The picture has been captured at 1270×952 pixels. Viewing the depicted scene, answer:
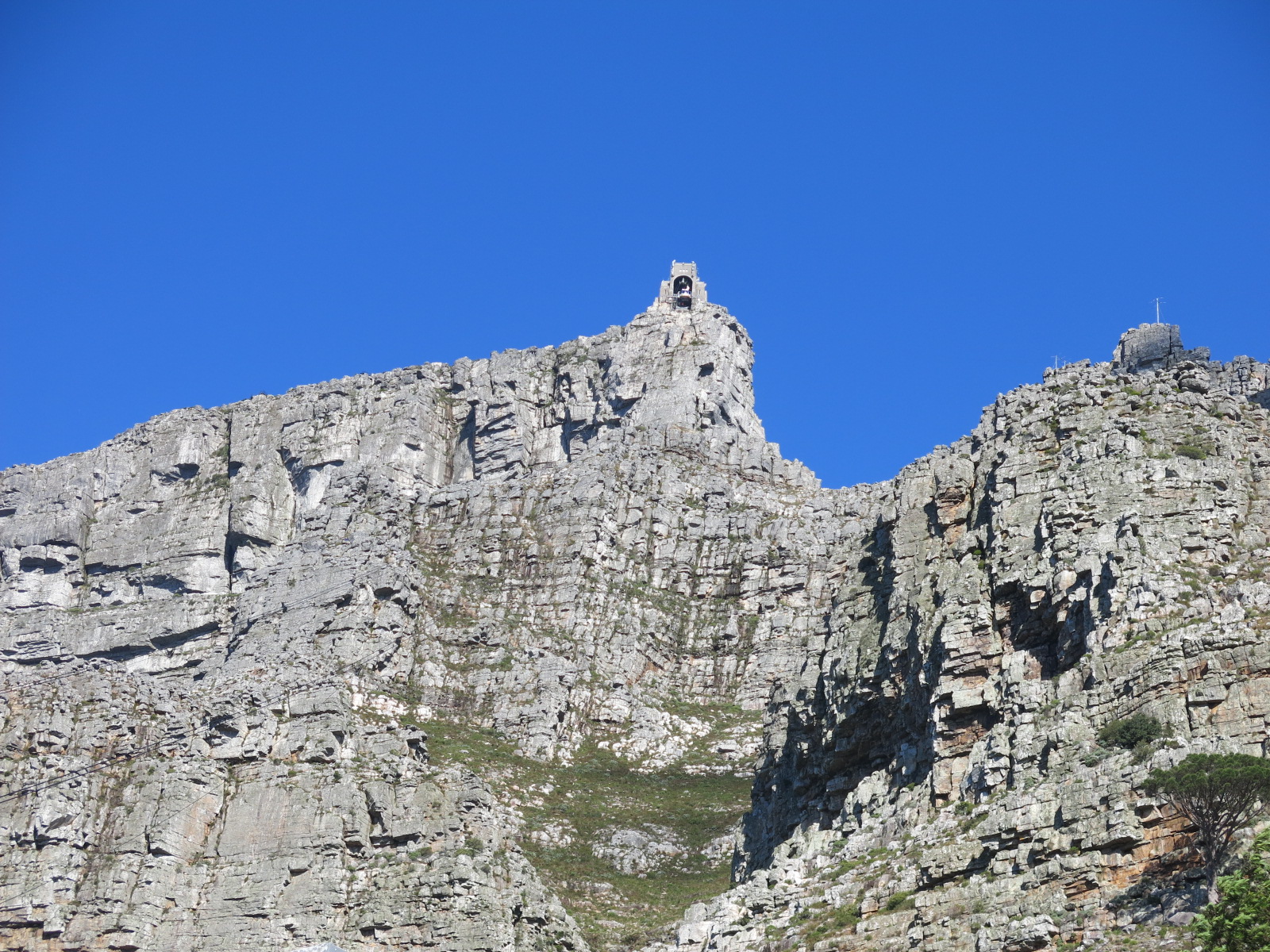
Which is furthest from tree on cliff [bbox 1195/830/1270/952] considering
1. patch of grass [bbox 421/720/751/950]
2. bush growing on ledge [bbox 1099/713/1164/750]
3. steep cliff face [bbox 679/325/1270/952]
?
patch of grass [bbox 421/720/751/950]

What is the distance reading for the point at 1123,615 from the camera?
197 ft

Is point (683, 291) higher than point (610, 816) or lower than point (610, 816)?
higher

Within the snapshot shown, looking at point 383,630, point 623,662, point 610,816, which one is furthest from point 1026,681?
point 383,630

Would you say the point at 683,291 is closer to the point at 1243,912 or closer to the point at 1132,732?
the point at 1132,732

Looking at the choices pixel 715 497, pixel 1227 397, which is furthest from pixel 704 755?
pixel 1227 397

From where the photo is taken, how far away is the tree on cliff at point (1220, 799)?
4778 cm

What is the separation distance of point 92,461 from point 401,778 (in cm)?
11310

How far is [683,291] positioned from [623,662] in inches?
2546

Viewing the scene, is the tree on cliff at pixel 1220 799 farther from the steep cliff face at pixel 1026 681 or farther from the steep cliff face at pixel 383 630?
the steep cliff face at pixel 383 630

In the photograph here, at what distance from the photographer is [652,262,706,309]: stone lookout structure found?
18575 cm

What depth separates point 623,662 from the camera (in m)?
132

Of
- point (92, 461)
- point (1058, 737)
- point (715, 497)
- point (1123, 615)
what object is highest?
point (92, 461)

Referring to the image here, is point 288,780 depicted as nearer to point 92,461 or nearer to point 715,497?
point 715,497

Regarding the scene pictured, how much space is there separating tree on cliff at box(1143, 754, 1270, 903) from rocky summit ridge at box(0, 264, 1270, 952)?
1275 millimetres
